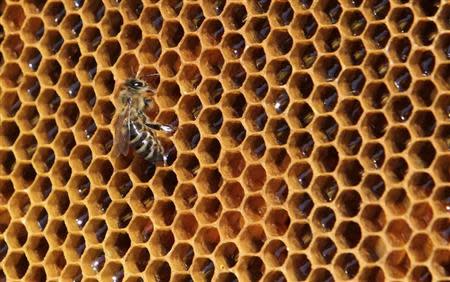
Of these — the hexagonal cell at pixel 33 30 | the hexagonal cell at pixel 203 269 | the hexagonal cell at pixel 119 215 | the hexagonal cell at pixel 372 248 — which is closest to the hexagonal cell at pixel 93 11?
the hexagonal cell at pixel 33 30

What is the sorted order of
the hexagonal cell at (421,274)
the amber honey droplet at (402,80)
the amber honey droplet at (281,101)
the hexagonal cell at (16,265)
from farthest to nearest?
the hexagonal cell at (16,265) → the amber honey droplet at (281,101) → the amber honey droplet at (402,80) → the hexagonal cell at (421,274)

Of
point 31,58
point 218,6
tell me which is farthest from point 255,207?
point 31,58

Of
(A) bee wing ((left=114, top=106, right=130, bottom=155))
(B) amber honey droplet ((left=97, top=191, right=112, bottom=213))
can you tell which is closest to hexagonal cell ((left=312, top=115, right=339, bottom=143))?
(A) bee wing ((left=114, top=106, right=130, bottom=155))

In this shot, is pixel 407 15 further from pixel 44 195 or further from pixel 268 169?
pixel 44 195

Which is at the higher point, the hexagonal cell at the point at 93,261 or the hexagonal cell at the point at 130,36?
the hexagonal cell at the point at 130,36

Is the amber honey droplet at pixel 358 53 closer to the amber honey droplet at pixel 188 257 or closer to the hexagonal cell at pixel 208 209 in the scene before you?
the hexagonal cell at pixel 208 209

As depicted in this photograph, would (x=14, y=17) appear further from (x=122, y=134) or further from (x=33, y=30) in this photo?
(x=122, y=134)

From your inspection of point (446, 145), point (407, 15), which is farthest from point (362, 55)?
point (446, 145)

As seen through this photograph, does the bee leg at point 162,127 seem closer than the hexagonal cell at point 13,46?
Yes
